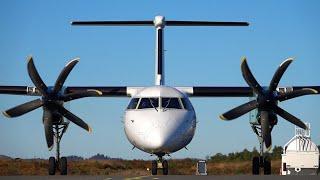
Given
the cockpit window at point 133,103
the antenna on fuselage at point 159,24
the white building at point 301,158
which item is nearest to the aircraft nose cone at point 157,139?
the cockpit window at point 133,103

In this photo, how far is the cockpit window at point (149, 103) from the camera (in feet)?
94.7

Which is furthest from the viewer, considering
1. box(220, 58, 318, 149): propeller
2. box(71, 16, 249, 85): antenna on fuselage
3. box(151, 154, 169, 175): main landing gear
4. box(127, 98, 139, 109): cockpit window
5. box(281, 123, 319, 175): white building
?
box(281, 123, 319, 175): white building

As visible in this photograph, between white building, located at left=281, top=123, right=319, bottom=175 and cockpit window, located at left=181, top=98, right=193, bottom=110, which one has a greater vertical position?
cockpit window, located at left=181, top=98, right=193, bottom=110

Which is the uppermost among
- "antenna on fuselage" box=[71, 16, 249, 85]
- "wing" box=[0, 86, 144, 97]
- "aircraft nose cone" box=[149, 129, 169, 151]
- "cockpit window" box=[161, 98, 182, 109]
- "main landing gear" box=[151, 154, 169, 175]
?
"antenna on fuselage" box=[71, 16, 249, 85]

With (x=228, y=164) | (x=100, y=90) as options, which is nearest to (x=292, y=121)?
(x=100, y=90)

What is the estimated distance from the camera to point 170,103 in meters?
29.1

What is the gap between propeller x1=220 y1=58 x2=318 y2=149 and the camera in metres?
31.3

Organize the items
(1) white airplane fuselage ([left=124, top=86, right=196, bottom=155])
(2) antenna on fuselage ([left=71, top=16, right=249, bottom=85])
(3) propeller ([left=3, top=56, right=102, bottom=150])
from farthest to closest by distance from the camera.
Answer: (2) antenna on fuselage ([left=71, top=16, right=249, bottom=85]), (3) propeller ([left=3, top=56, right=102, bottom=150]), (1) white airplane fuselage ([left=124, top=86, right=196, bottom=155])

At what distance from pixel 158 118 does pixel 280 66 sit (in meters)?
6.58

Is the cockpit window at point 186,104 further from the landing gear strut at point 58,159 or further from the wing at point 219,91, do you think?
the landing gear strut at point 58,159

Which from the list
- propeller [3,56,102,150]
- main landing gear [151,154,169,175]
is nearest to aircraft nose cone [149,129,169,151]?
main landing gear [151,154,169,175]

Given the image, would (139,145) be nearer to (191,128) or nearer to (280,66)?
(191,128)

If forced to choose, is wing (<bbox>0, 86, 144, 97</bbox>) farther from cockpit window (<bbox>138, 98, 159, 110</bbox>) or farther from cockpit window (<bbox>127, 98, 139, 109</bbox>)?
cockpit window (<bbox>138, 98, 159, 110</bbox>)

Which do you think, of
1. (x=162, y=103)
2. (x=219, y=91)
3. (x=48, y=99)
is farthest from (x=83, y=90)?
(x=162, y=103)
